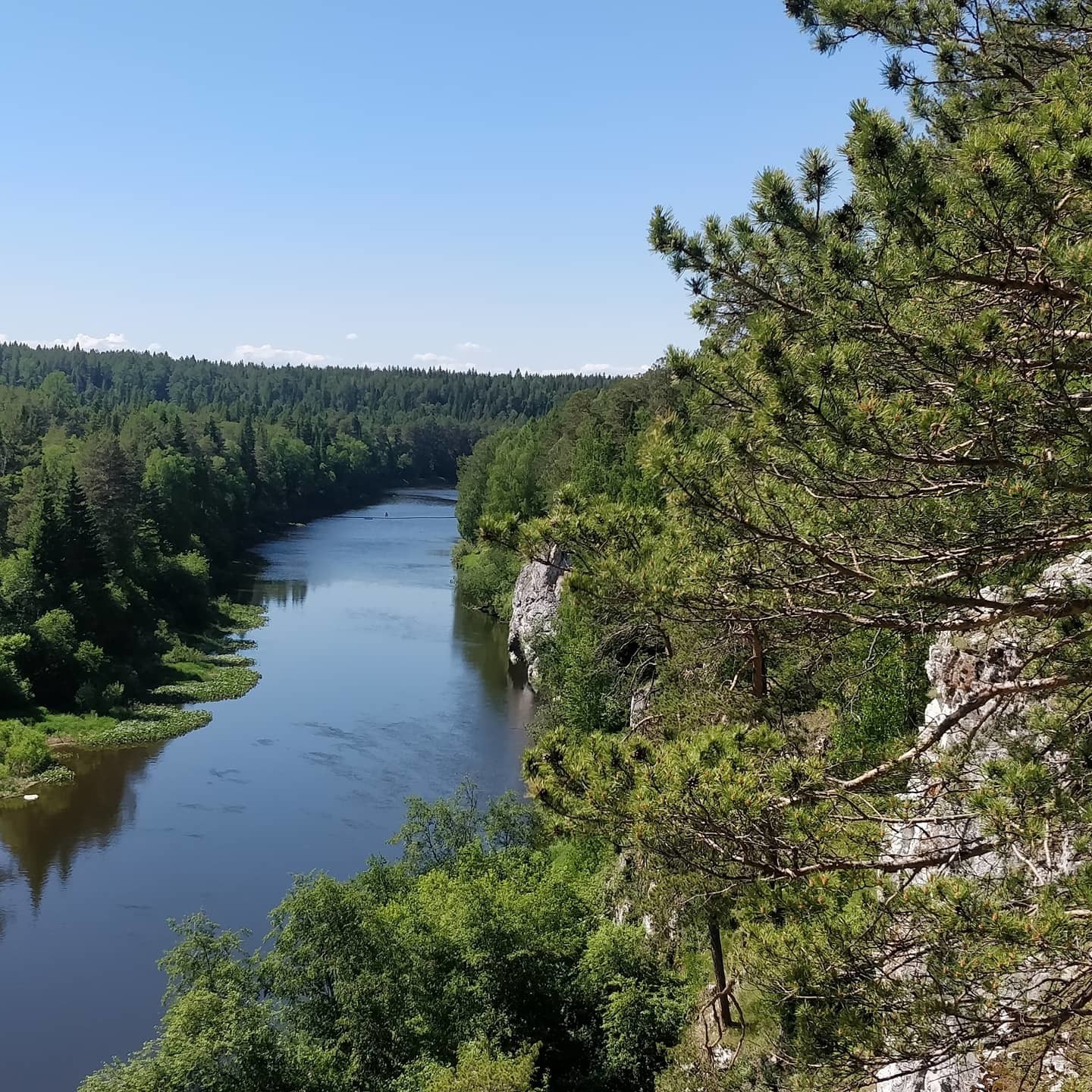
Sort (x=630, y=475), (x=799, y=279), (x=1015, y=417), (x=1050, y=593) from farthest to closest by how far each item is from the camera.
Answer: (x=630, y=475)
(x=799, y=279)
(x=1050, y=593)
(x=1015, y=417)

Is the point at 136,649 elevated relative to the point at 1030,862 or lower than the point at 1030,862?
lower

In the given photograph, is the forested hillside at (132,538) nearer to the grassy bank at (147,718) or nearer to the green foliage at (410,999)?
the grassy bank at (147,718)

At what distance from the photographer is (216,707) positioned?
106 ft

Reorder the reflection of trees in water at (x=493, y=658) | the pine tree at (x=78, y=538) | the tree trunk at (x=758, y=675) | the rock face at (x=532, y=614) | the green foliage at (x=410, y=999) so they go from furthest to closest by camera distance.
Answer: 1. the pine tree at (x=78, y=538)
2. the rock face at (x=532, y=614)
3. the reflection of trees in water at (x=493, y=658)
4. the green foliage at (x=410, y=999)
5. the tree trunk at (x=758, y=675)

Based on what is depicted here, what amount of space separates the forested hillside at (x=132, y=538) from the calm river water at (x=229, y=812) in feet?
7.88

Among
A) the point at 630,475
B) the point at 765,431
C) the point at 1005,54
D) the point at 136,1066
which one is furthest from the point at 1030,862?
the point at 630,475

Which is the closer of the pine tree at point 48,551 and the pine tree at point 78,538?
the pine tree at point 48,551

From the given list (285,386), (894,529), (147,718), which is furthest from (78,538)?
(285,386)

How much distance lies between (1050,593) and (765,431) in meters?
1.86

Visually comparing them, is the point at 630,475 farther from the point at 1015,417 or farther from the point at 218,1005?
the point at 1015,417

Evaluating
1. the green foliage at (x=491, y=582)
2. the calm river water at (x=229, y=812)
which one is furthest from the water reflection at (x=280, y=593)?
the green foliage at (x=491, y=582)

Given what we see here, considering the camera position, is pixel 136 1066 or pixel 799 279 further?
pixel 136 1066

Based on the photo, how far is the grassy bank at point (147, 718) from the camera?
2645cm

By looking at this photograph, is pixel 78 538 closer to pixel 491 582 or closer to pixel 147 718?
pixel 147 718
